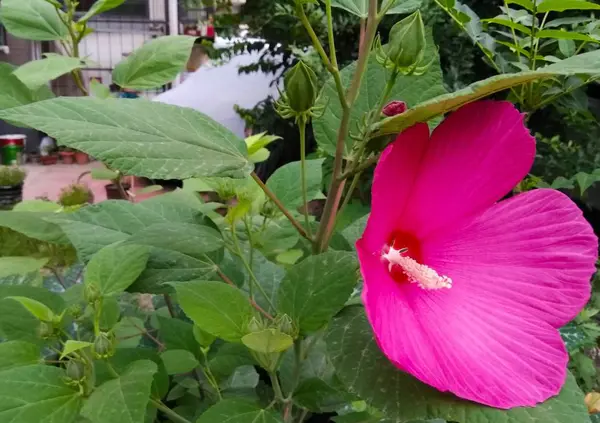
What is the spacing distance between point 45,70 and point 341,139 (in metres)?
0.29

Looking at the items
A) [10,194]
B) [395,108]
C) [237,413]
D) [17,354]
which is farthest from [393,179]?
[10,194]

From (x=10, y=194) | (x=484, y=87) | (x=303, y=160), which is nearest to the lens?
(x=484, y=87)

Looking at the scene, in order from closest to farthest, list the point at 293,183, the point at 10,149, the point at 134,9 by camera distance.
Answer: the point at 293,183 < the point at 10,149 < the point at 134,9

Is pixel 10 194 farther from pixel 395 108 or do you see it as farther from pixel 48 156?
pixel 395 108

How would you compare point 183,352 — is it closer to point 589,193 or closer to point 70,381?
point 70,381

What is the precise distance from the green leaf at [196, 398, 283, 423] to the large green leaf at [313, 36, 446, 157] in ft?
0.53

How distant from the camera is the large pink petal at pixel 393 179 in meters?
0.26

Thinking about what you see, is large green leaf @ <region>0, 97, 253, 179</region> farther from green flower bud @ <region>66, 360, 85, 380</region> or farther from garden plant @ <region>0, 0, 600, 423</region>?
green flower bud @ <region>66, 360, 85, 380</region>

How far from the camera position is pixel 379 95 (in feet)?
1.19

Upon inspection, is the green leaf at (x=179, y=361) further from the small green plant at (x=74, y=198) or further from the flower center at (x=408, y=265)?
the small green plant at (x=74, y=198)

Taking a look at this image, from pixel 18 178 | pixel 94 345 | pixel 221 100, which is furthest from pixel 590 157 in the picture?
pixel 18 178

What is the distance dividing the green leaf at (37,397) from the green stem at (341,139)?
0.56ft

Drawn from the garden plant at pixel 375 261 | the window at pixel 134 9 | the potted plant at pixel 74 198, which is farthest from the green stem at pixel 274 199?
the window at pixel 134 9

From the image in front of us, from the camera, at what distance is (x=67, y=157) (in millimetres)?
3771
